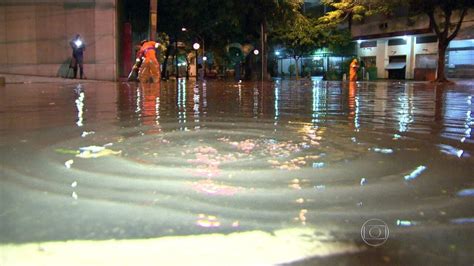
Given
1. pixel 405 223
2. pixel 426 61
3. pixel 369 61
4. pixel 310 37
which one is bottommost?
pixel 405 223

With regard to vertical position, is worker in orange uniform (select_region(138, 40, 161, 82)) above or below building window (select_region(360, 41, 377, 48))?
below

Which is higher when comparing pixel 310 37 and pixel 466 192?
pixel 310 37

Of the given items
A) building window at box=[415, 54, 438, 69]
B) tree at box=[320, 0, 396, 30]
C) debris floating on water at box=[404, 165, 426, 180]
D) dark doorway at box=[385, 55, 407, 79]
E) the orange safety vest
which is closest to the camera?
debris floating on water at box=[404, 165, 426, 180]

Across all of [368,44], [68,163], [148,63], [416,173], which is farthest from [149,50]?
[368,44]

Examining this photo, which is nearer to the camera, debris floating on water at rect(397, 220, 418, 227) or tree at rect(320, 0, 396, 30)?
debris floating on water at rect(397, 220, 418, 227)

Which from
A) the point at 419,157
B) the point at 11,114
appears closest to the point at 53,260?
the point at 419,157

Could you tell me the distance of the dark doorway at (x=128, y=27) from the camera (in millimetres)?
25622

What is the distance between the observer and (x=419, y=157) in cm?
364

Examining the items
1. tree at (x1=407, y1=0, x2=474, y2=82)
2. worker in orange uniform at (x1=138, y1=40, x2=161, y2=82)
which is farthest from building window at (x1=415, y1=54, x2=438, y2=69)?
worker in orange uniform at (x1=138, y1=40, x2=161, y2=82)

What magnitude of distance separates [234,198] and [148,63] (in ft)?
57.8

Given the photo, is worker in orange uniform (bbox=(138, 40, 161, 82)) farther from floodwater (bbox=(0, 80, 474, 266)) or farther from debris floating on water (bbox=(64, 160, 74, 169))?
debris floating on water (bbox=(64, 160, 74, 169))

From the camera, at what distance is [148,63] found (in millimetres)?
19516

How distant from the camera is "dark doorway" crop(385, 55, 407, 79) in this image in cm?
4366

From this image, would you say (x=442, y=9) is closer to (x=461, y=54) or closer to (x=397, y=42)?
(x=461, y=54)
